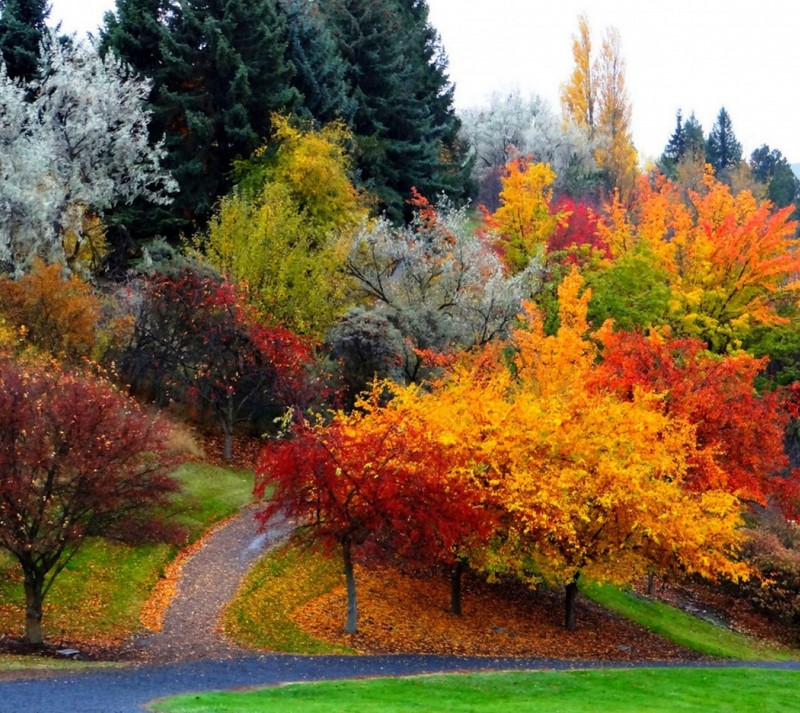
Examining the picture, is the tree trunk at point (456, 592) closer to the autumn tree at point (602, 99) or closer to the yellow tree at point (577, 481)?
the yellow tree at point (577, 481)

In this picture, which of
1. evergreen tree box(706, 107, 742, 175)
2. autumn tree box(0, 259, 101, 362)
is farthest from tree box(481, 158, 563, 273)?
evergreen tree box(706, 107, 742, 175)

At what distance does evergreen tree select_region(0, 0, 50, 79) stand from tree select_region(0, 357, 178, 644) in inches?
1289

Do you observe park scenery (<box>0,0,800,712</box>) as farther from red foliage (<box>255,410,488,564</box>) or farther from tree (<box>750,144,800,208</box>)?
tree (<box>750,144,800,208</box>)

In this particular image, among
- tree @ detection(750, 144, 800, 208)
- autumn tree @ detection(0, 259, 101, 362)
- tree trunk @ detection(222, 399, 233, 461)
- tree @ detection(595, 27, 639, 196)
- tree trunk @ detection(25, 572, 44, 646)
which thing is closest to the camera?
tree trunk @ detection(25, 572, 44, 646)

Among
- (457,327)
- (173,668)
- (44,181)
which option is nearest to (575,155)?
(457,327)

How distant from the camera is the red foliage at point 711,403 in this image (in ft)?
101

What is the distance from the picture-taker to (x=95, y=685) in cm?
1736

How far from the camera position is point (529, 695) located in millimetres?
19359

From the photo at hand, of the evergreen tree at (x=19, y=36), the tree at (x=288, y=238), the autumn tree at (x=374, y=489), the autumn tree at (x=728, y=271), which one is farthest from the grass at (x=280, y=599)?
the evergreen tree at (x=19, y=36)

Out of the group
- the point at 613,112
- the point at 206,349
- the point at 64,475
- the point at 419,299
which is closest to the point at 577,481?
the point at 64,475

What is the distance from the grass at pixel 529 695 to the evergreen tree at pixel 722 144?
10001 centimetres

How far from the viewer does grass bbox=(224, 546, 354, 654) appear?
23562 mm

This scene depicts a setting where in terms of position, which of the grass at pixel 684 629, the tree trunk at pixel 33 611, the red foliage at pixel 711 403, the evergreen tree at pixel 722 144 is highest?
the evergreen tree at pixel 722 144

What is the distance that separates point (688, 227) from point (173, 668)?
1315 inches
